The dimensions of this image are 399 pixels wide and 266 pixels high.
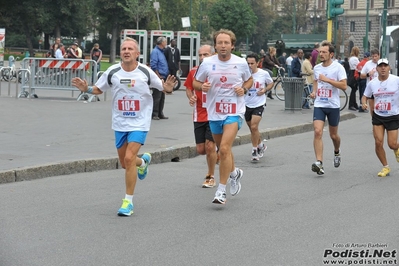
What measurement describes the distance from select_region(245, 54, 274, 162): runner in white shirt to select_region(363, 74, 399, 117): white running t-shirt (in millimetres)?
2061

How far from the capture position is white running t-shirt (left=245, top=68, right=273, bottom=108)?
13.9 m

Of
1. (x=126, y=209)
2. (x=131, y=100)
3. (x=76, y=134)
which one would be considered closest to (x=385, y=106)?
(x=131, y=100)

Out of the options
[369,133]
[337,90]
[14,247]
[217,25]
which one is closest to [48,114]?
[369,133]

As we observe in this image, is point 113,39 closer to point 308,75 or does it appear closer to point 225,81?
point 308,75

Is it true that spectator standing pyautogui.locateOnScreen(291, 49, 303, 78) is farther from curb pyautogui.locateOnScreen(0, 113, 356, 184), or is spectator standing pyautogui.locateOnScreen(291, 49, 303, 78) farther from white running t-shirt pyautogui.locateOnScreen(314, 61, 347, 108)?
white running t-shirt pyautogui.locateOnScreen(314, 61, 347, 108)

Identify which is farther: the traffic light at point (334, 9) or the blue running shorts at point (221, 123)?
the traffic light at point (334, 9)

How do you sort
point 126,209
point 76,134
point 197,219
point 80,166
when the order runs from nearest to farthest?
point 197,219
point 126,209
point 80,166
point 76,134

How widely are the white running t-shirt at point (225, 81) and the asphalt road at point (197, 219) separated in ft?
3.49

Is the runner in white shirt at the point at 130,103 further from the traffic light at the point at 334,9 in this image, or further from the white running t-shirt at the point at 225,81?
the traffic light at the point at 334,9

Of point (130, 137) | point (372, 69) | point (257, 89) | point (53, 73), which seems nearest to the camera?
point (130, 137)

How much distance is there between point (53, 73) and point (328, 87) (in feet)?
44.6

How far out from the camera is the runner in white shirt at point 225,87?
934 centimetres

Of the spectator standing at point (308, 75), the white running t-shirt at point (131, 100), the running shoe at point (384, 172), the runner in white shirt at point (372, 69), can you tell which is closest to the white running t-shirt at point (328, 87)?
the running shoe at point (384, 172)

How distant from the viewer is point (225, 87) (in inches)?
372
